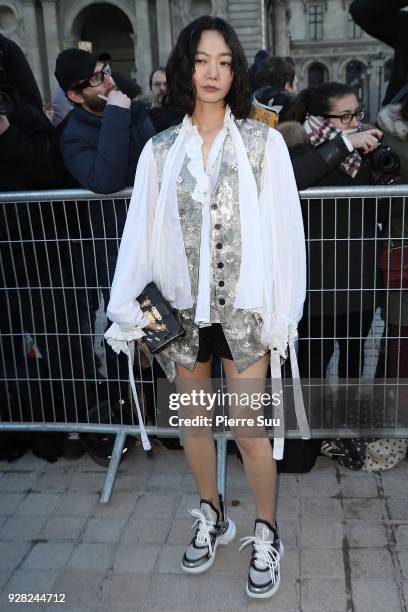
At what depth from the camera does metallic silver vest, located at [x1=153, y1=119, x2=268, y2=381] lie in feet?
8.09

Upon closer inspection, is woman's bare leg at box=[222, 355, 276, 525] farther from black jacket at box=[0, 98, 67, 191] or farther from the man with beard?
black jacket at box=[0, 98, 67, 191]

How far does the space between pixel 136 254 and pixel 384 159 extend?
1510mm

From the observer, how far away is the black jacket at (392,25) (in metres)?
4.31

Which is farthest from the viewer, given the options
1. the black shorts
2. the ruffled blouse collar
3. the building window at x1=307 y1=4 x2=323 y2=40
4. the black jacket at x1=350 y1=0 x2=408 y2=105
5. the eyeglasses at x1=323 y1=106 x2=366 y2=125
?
the building window at x1=307 y1=4 x2=323 y2=40

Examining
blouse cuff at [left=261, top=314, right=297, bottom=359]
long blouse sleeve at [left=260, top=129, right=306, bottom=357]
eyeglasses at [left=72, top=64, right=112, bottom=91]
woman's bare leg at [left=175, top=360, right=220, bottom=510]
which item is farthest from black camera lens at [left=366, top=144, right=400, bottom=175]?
eyeglasses at [left=72, top=64, right=112, bottom=91]

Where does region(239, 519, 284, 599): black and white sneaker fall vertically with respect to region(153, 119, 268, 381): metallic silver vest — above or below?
below

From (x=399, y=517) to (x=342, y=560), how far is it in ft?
1.59

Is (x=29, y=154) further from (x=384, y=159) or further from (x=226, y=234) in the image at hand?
(x=384, y=159)

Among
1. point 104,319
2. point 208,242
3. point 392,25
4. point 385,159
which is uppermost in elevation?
point 392,25

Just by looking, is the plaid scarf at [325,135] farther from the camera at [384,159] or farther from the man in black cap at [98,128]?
the man in black cap at [98,128]

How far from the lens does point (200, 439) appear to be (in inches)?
112

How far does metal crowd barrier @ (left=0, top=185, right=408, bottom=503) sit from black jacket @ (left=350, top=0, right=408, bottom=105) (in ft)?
4.67

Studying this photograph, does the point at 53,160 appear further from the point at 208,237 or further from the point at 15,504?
the point at 15,504

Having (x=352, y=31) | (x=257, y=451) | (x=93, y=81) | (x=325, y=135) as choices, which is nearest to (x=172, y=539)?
(x=257, y=451)
